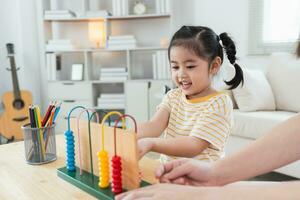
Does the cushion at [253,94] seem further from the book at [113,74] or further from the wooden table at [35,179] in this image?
the wooden table at [35,179]

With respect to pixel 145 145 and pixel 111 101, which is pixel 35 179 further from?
pixel 111 101

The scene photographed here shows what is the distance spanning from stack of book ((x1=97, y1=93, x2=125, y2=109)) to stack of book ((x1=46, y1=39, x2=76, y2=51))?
655 millimetres

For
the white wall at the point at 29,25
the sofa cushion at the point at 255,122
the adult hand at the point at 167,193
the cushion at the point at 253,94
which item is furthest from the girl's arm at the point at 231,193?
the white wall at the point at 29,25

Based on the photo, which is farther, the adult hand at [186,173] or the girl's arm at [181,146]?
the girl's arm at [181,146]

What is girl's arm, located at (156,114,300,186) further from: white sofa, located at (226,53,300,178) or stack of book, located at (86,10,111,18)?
stack of book, located at (86,10,111,18)

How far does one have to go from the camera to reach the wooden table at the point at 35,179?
2.16ft

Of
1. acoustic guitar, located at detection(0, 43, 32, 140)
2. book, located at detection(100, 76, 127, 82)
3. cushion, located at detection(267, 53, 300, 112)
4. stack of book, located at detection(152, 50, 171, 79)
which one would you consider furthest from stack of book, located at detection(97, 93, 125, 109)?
cushion, located at detection(267, 53, 300, 112)

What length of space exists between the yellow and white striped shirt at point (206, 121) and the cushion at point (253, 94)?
1.40 m

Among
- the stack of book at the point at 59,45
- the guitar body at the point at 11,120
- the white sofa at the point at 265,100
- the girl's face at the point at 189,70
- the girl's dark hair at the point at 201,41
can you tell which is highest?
the stack of book at the point at 59,45

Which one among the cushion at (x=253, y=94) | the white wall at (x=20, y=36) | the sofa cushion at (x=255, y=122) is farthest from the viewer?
the white wall at (x=20, y=36)

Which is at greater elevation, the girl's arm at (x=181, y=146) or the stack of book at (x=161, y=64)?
the stack of book at (x=161, y=64)

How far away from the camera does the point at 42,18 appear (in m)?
3.37

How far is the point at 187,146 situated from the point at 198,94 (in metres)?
0.22

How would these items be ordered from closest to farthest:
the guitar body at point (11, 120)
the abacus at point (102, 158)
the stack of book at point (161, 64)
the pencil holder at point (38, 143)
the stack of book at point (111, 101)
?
1. the abacus at point (102, 158)
2. the pencil holder at point (38, 143)
3. the guitar body at point (11, 120)
4. the stack of book at point (161, 64)
5. the stack of book at point (111, 101)
